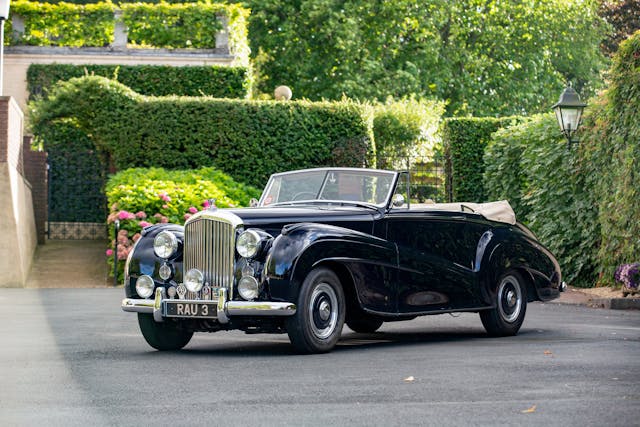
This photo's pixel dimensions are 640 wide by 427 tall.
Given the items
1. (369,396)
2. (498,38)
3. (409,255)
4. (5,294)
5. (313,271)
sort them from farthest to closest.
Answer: (498,38) < (5,294) < (409,255) < (313,271) < (369,396)

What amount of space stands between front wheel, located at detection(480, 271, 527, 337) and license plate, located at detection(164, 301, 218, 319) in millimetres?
3129

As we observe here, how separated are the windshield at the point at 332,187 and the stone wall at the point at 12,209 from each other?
10446mm

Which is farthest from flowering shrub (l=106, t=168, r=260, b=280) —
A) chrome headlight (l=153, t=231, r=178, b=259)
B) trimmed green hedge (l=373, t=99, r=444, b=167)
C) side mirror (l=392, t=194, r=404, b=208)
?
chrome headlight (l=153, t=231, r=178, b=259)

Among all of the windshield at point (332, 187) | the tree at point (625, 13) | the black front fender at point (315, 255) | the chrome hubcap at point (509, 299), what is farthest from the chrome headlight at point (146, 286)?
the tree at point (625, 13)

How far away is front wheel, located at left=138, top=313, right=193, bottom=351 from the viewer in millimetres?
9617

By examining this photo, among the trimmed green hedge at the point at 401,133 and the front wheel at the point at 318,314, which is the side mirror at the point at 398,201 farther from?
the trimmed green hedge at the point at 401,133

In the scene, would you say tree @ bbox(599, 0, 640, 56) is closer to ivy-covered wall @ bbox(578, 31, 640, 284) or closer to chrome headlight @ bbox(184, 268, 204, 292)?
ivy-covered wall @ bbox(578, 31, 640, 284)

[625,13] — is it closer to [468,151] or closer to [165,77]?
[468,151]

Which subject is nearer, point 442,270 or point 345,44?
point 442,270

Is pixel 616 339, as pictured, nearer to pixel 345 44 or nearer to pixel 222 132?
pixel 222 132

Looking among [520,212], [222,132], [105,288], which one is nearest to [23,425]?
[105,288]

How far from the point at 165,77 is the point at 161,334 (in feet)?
64.8

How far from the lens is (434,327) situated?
12141 mm

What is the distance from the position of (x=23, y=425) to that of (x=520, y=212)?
16.2 meters
